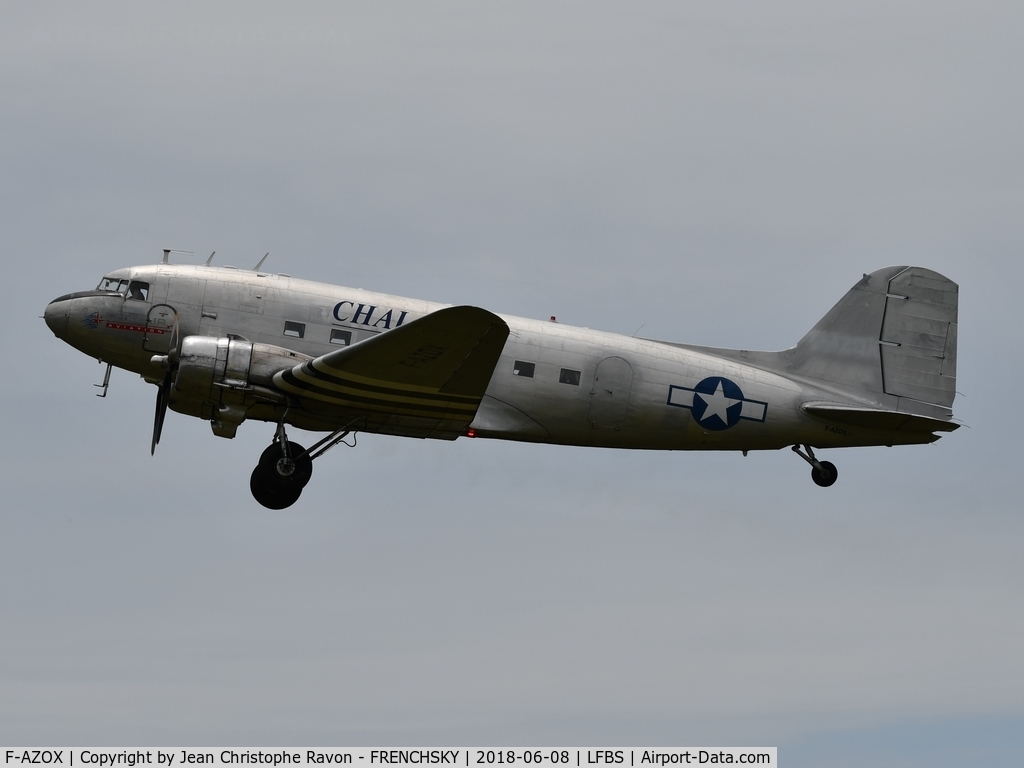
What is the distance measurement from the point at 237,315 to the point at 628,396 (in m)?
6.20

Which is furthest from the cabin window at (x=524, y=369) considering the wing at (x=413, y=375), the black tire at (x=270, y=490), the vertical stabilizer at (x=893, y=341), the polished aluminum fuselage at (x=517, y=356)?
the vertical stabilizer at (x=893, y=341)

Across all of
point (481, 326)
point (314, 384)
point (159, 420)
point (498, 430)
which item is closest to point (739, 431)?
point (498, 430)

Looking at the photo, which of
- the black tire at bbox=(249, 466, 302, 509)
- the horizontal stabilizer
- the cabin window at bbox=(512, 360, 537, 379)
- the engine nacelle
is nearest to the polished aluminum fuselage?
the cabin window at bbox=(512, 360, 537, 379)

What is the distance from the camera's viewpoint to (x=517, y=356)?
2044 centimetres

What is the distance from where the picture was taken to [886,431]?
21.5m

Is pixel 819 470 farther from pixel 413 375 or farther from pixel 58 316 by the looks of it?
→ pixel 58 316

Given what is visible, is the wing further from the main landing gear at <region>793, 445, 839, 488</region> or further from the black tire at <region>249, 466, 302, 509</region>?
the main landing gear at <region>793, 445, 839, 488</region>

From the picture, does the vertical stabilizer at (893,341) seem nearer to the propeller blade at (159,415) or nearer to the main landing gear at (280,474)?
the main landing gear at (280,474)

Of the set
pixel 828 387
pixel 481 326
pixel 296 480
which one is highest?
pixel 828 387

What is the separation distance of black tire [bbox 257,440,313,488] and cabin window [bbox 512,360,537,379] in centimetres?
344

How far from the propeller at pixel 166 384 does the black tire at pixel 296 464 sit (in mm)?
1677

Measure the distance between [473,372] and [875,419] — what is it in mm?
6987

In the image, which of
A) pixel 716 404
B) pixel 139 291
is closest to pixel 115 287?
pixel 139 291

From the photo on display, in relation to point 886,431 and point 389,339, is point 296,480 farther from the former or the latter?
point 886,431
